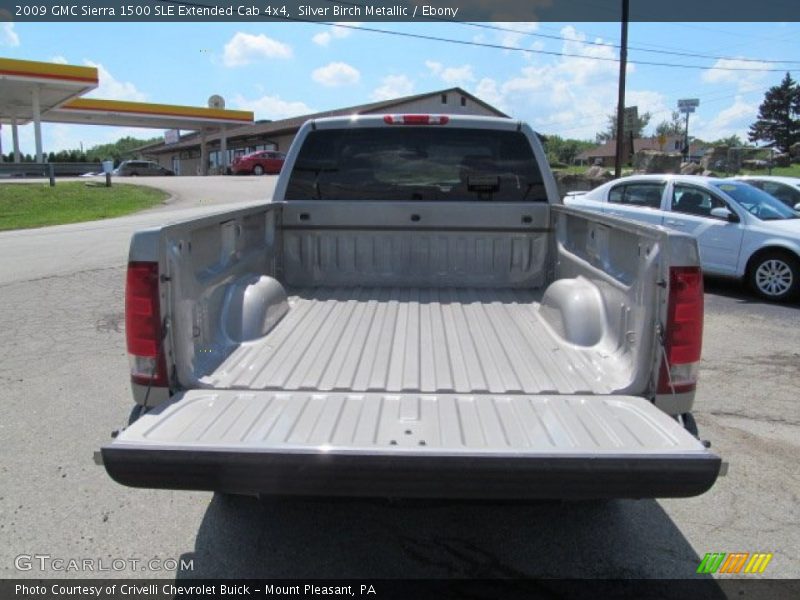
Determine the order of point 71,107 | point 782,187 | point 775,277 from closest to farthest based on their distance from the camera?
point 775,277 < point 782,187 < point 71,107

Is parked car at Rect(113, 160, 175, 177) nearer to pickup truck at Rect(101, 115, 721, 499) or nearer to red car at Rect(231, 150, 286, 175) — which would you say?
red car at Rect(231, 150, 286, 175)

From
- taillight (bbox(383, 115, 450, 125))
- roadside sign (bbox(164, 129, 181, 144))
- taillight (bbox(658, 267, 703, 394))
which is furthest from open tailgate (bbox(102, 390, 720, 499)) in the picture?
roadside sign (bbox(164, 129, 181, 144))

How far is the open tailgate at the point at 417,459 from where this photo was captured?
7.23 ft

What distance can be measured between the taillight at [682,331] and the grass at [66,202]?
1817cm

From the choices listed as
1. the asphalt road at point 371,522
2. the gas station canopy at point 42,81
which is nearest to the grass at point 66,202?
the gas station canopy at point 42,81

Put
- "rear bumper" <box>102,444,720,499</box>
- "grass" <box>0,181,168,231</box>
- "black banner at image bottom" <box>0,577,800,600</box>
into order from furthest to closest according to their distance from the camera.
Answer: "grass" <box>0,181,168,231</box> → "black banner at image bottom" <box>0,577,800,600</box> → "rear bumper" <box>102,444,720,499</box>

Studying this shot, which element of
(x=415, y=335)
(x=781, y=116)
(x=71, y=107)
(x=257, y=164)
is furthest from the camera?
(x=781, y=116)

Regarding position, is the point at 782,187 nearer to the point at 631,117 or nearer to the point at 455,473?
the point at 631,117

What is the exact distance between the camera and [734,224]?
30.8 feet

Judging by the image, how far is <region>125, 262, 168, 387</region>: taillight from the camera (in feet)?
8.68

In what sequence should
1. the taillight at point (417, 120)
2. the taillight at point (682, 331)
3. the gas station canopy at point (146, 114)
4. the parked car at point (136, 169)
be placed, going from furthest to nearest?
the gas station canopy at point (146, 114), the parked car at point (136, 169), the taillight at point (417, 120), the taillight at point (682, 331)

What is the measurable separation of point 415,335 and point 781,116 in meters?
94.5

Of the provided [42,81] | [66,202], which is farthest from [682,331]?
[42,81]

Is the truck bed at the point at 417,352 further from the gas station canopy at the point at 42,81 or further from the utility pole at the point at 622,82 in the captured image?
the gas station canopy at the point at 42,81
